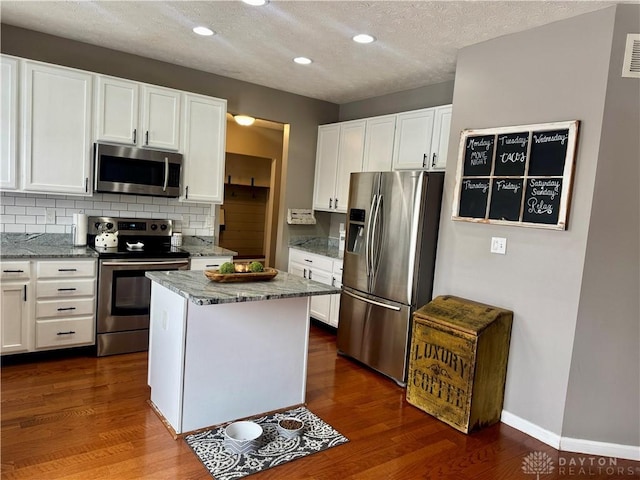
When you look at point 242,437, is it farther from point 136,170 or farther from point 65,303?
point 136,170

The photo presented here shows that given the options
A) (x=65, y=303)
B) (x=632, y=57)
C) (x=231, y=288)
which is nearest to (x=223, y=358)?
(x=231, y=288)

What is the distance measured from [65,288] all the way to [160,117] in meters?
1.65

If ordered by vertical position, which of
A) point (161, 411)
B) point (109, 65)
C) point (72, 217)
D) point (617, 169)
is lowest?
point (161, 411)

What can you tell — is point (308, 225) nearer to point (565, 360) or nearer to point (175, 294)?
point (175, 294)

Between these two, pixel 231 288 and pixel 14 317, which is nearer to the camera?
pixel 231 288

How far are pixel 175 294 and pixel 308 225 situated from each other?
2.96m

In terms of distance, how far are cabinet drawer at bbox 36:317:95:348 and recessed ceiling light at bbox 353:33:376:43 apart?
9.89 feet

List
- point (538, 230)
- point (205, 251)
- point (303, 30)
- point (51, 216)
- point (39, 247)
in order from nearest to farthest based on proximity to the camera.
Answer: point (538, 230), point (303, 30), point (39, 247), point (51, 216), point (205, 251)

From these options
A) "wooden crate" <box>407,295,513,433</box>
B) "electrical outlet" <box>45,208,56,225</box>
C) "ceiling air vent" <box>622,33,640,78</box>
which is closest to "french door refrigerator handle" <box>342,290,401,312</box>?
"wooden crate" <box>407,295,513,433</box>

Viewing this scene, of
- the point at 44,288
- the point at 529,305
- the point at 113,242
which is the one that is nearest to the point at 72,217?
the point at 113,242

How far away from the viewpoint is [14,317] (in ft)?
10.9

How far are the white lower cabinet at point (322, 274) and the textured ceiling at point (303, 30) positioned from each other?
73.4 inches

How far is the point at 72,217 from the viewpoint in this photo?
12.8 feet

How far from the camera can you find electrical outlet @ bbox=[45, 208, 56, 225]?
3.82 metres
